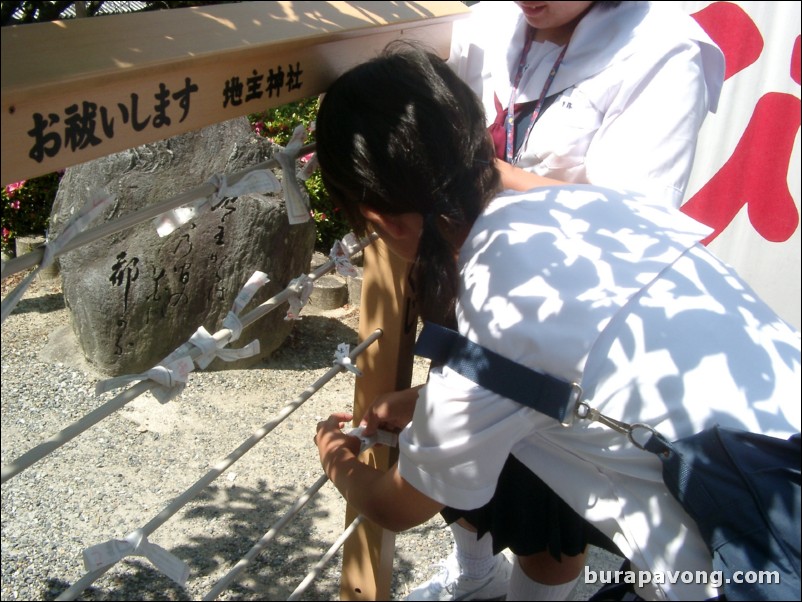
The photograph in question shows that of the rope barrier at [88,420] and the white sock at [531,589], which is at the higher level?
the rope barrier at [88,420]

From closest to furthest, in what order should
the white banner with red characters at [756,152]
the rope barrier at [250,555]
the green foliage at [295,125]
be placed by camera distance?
the rope barrier at [250,555] → the white banner with red characters at [756,152] → the green foliage at [295,125]

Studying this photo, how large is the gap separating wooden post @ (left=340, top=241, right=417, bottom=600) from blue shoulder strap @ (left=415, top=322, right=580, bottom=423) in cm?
63

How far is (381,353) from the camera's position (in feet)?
6.05

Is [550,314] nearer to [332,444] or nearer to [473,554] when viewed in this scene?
[332,444]

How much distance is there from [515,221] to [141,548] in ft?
2.30

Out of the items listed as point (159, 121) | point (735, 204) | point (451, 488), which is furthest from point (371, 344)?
point (735, 204)

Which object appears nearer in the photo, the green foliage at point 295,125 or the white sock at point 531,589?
the white sock at point 531,589

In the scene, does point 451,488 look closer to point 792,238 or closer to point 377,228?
point 377,228

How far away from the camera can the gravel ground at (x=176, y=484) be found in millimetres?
2898

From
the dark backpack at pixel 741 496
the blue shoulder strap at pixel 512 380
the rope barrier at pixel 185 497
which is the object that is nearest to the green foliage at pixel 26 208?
the rope barrier at pixel 185 497

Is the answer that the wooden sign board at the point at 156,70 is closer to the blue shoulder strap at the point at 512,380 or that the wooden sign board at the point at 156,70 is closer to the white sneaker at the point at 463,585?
the blue shoulder strap at the point at 512,380

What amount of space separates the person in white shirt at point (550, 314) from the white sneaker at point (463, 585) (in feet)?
3.28

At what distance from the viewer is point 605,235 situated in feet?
3.93

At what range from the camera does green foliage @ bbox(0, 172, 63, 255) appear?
536 cm
